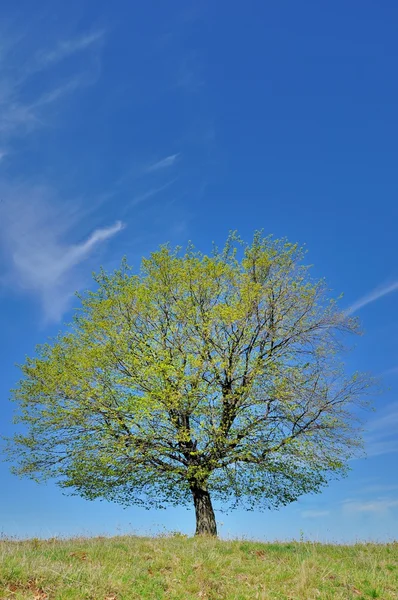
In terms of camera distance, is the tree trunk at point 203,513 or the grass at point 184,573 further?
the tree trunk at point 203,513

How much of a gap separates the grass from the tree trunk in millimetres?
5382

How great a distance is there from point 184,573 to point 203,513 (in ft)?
32.1

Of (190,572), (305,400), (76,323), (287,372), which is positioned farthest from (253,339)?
(190,572)

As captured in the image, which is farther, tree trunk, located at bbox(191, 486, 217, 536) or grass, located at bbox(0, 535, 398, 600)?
tree trunk, located at bbox(191, 486, 217, 536)

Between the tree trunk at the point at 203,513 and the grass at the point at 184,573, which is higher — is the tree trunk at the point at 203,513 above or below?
above

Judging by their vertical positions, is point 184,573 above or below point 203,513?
below

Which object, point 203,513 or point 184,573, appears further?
point 203,513

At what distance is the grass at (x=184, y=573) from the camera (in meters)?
10.2

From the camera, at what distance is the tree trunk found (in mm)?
21156

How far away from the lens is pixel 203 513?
2147 centimetres

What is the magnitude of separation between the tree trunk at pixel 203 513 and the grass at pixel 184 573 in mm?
5382

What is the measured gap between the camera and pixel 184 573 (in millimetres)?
12047

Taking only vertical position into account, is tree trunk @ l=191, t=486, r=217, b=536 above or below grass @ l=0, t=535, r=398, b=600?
above

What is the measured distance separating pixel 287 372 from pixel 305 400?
4.70ft
